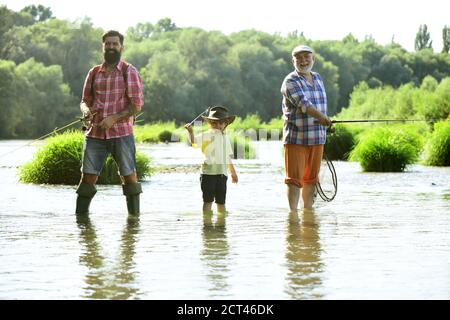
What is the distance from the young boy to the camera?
437 inches

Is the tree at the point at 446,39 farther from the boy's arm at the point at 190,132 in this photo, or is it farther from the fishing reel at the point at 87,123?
the fishing reel at the point at 87,123

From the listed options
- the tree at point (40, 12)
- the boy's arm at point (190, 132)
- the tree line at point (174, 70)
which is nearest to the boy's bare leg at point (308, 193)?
the boy's arm at point (190, 132)

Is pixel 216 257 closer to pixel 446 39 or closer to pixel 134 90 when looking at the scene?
pixel 134 90

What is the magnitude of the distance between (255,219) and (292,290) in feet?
14.7

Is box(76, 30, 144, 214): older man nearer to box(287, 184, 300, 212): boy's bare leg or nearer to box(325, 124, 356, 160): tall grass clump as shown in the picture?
box(287, 184, 300, 212): boy's bare leg

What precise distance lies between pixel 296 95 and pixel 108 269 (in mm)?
3981

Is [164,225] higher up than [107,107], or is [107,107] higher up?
[107,107]

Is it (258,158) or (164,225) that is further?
(258,158)

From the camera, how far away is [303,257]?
313 inches

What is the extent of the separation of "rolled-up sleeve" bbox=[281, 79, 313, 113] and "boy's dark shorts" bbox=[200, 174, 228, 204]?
1.07m

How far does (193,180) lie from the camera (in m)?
18.5

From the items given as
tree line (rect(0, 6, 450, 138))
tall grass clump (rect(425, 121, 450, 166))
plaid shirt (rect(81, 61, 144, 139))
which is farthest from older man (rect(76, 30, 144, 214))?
tree line (rect(0, 6, 450, 138))

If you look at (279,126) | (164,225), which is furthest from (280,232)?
(279,126)

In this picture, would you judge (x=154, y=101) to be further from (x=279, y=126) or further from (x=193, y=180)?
(x=193, y=180)
